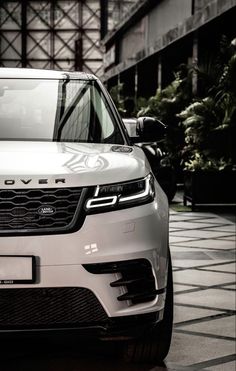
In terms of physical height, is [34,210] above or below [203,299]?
above

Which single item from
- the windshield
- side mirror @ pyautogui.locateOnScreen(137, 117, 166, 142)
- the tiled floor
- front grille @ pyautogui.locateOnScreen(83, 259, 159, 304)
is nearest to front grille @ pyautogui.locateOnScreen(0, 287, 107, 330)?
front grille @ pyautogui.locateOnScreen(83, 259, 159, 304)

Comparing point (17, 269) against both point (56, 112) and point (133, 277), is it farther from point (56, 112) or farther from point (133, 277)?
point (56, 112)

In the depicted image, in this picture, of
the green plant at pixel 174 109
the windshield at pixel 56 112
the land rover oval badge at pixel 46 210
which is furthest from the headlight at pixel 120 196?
the green plant at pixel 174 109

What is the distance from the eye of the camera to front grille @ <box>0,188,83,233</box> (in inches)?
116

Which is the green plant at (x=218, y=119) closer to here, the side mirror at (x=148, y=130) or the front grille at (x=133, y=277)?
the side mirror at (x=148, y=130)

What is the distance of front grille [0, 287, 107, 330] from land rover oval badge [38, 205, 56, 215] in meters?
0.31

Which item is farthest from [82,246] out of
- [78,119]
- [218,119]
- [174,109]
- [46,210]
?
[174,109]

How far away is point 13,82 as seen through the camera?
4.22m

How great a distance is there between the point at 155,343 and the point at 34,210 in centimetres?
95

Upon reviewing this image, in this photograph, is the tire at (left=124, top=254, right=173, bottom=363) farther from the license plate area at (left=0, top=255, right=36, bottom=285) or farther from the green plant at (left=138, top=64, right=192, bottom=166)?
the green plant at (left=138, top=64, right=192, bottom=166)

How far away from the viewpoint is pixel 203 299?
17.1ft

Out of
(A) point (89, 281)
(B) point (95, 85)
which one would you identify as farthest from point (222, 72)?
(A) point (89, 281)

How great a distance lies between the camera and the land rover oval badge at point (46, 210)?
2.96 m

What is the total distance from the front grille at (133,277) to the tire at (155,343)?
316 mm
